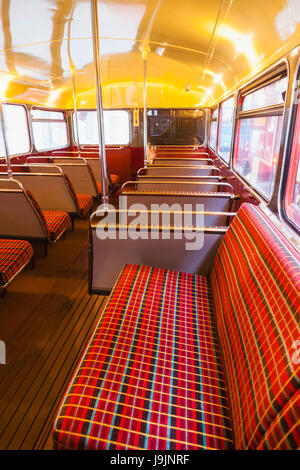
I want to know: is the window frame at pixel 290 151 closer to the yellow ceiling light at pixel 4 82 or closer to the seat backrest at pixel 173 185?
the seat backrest at pixel 173 185

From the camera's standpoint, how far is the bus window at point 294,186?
5.32 feet

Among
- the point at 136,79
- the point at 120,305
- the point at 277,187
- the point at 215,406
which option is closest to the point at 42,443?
the point at 120,305

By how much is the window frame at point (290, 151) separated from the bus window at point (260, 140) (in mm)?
96

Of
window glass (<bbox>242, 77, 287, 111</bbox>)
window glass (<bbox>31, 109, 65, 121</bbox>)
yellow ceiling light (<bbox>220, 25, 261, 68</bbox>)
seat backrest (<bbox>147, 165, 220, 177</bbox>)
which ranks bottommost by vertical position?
seat backrest (<bbox>147, 165, 220, 177</bbox>)

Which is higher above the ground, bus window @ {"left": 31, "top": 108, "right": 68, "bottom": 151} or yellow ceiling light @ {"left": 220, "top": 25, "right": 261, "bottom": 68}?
yellow ceiling light @ {"left": 220, "top": 25, "right": 261, "bottom": 68}

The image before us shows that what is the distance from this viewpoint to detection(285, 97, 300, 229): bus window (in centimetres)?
162

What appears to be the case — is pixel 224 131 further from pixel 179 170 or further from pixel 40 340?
pixel 40 340

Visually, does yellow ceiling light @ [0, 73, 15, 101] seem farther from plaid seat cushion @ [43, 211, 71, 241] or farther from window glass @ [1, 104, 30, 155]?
plaid seat cushion @ [43, 211, 71, 241]

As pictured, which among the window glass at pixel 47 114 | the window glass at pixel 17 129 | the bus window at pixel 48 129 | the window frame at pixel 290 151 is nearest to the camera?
the window frame at pixel 290 151

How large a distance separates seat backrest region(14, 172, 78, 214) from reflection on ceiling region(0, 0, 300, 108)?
4.14 ft

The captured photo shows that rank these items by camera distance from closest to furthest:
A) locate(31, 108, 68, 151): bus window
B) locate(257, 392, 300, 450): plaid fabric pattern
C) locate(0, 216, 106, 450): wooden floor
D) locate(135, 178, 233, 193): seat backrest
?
locate(257, 392, 300, 450): plaid fabric pattern, locate(0, 216, 106, 450): wooden floor, locate(135, 178, 233, 193): seat backrest, locate(31, 108, 68, 151): bus window

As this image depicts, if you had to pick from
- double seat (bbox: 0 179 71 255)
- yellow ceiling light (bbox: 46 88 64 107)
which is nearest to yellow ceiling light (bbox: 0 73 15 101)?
yellow ceiling light (bbox: 46 88 64 107)

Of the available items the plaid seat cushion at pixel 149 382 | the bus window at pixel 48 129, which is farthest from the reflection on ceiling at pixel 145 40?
the plaid seat cushion at pixel 149 382

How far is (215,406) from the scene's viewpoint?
0.97 meters
